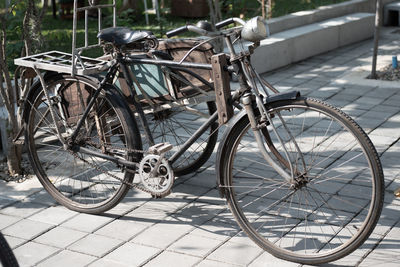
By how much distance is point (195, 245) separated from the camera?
437cm

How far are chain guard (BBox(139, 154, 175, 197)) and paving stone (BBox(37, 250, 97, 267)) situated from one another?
2.02 ft

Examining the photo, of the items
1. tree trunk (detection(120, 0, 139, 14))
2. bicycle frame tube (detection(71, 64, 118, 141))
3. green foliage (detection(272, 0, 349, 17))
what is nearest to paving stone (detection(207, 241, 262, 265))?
bicycle frame tube (detection(71, 64, 118, 141))

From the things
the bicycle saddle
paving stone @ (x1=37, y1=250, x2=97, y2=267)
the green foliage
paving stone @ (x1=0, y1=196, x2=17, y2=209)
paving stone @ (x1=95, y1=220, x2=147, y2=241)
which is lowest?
paving stone @ (x1=95, y1=220, x2=147, y2=241)

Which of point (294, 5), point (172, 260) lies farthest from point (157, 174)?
point (294, 5)

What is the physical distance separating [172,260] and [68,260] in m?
0.62

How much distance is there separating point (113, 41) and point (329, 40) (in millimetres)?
A: 6598

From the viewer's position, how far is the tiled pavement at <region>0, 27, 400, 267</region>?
13.8ft

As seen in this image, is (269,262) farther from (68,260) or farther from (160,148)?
(68,260)

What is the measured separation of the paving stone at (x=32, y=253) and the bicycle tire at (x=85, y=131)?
1.81 ft

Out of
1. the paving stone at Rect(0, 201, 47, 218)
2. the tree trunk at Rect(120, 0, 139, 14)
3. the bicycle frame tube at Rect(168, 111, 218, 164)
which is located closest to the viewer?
the bicycle frame tube at Rect(168, 111, 218, 164)

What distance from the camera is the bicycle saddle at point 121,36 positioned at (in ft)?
15.0

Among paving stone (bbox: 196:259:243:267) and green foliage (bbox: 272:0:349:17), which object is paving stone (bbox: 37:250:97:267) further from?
green foliage (bbox: 272:0:349:17)

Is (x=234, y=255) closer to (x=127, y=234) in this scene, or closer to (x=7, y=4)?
(x=127, y=234)

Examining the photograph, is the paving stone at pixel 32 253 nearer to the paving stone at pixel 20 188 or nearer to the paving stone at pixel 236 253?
the paving stone at pixel 20 188
